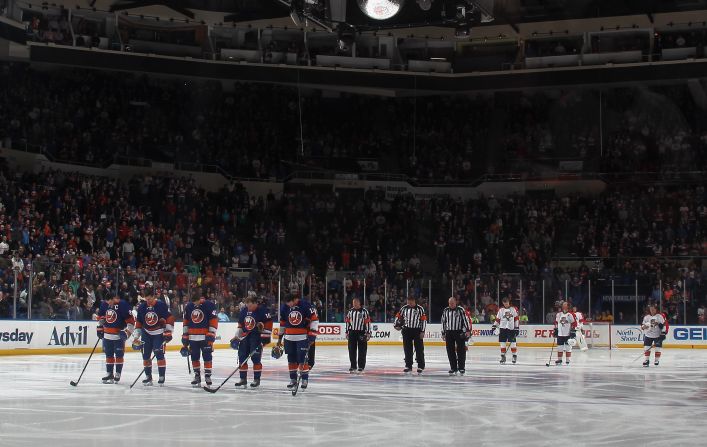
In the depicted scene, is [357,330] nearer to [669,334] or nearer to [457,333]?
[457,333]

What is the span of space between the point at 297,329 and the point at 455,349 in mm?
6126

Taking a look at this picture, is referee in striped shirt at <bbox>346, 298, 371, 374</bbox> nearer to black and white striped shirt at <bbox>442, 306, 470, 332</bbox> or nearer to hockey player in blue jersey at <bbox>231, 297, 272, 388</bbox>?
black and white striped shirt at <bbox>442, 306, 470, 332</bbox>

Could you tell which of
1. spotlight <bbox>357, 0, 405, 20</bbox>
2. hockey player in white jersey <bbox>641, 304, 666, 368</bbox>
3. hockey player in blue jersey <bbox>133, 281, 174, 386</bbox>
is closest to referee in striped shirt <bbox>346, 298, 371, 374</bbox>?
hockey player in blue jersey <bbox>133, 281, 174, 386</bbox>

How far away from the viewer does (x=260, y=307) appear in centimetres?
1446

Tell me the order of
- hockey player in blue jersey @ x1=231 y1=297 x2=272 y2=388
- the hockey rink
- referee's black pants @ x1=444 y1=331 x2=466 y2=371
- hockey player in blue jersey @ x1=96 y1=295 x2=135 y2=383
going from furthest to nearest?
referee's black pants @ x1=444 y1=331 x2=466 y2=371 → hockey player in blue jersey @ x1=96 y1=295 x2=135 y2=383 → hockey player in blue jersey @ x1=231 y1=297 x2=272 y2=388 → the hockey rink

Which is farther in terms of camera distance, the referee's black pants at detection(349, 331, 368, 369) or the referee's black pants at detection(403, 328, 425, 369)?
the referee's black pants at detection(349, 331, 368, 369)

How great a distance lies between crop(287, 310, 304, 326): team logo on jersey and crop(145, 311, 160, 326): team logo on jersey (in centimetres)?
247

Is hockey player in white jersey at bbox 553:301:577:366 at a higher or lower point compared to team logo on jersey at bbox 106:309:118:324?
lower

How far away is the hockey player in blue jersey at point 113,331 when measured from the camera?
15.6 m

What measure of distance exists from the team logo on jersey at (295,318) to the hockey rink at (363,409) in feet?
3.48

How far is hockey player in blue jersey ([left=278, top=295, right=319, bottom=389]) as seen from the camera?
1385 cm

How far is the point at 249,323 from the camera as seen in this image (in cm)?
1455

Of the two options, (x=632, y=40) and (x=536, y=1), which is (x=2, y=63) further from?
(x=632, y=40)

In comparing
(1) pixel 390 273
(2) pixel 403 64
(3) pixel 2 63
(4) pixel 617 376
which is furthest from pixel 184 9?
(4) pixel 617 376
